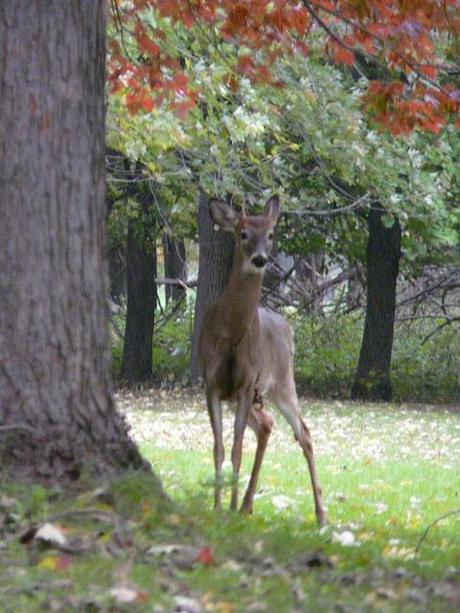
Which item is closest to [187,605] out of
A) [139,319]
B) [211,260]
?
[211,260]

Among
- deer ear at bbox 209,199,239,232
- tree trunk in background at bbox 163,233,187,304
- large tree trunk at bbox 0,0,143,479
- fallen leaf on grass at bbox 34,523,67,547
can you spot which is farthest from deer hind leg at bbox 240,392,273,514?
tree trunk in background at bbox 163,233,187,304

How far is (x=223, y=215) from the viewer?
31.3 feet

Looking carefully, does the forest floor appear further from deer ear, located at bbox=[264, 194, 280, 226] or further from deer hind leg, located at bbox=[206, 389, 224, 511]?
deer ear, located at bbox=[264, 194, 280, 226]

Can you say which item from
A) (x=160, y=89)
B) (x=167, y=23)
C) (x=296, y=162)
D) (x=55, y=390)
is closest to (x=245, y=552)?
(x=55, y=390)

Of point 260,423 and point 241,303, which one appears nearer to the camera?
point 241,303

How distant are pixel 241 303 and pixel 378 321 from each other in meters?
15.6

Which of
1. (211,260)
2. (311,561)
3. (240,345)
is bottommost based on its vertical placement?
(311,561)

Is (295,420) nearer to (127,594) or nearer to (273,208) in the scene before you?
(273,208)

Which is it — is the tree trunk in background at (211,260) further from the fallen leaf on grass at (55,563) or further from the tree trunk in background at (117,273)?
the fallen leaf on grass at (55,563)

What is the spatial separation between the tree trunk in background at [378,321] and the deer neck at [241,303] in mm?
14919

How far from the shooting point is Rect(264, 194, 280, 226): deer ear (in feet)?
31.6

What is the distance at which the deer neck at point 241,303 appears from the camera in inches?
365

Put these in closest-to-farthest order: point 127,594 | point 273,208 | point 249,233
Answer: point 127,594
point 249,233
point 273,208

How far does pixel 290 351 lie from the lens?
Answer: 10.3 metres
